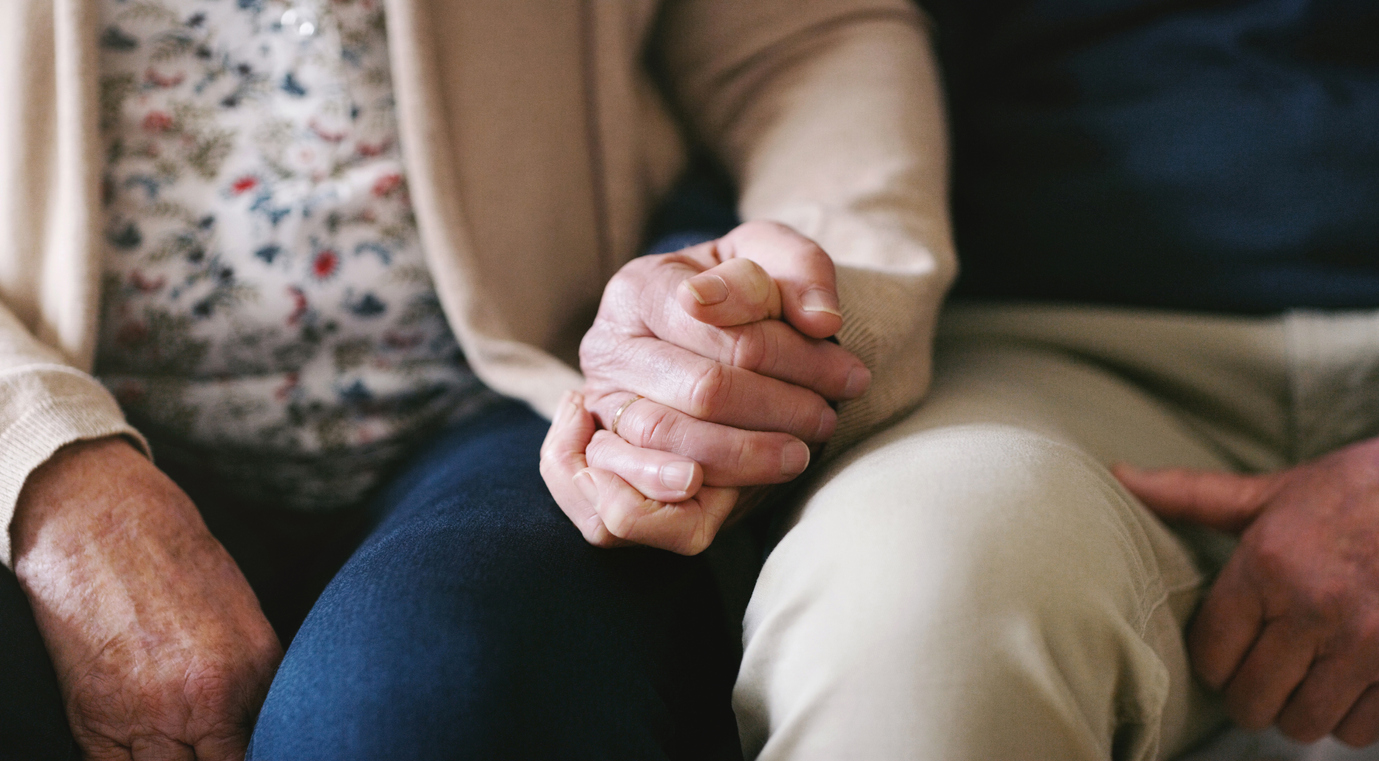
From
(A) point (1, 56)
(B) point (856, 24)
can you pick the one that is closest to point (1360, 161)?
(B) point (856, 24)

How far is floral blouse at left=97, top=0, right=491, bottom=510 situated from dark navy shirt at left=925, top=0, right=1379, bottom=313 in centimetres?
53

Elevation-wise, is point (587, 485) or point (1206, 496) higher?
point (587, 485)

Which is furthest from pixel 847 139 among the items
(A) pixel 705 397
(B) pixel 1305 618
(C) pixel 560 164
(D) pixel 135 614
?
(D) pixel 135 614

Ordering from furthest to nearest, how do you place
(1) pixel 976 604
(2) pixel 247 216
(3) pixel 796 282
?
(2) pixel 247 216, (3) pixel 796 282, (1) pixel 976 604

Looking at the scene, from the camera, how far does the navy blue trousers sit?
0.38 meters

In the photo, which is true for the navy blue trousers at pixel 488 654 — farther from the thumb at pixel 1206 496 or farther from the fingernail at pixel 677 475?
the thumb at pixel 1206 496

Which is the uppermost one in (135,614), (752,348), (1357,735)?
Result: (752,348)

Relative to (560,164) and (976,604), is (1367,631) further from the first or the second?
(560,164)

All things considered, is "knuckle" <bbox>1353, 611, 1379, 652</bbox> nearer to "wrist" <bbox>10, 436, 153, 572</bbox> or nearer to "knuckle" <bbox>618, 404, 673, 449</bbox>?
"knuckle" <bbox>618, 404, 673, 449</bbox>

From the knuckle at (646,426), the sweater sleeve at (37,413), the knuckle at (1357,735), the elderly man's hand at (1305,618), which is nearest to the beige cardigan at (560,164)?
the sweater sleeve at (37,413)

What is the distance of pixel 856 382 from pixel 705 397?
97 millimetres

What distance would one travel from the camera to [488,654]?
0.39m

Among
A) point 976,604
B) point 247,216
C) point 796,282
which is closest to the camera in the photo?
point 976,604

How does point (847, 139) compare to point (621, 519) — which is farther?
point (847, 139)
